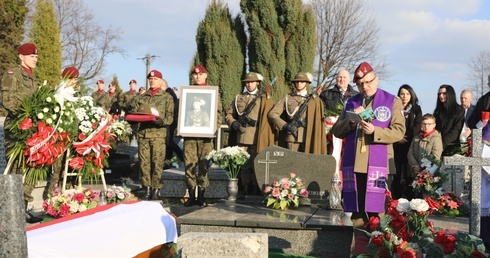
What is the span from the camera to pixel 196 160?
9664 mm

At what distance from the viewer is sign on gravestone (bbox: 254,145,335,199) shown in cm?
855

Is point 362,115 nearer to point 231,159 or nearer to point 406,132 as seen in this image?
point 231,159

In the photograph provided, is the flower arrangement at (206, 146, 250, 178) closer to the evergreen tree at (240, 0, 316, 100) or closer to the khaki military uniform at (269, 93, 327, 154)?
the khaki military uniform at (269, 93, 327, 154)

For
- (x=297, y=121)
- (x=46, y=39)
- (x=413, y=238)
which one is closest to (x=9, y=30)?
(x=46, y=39)

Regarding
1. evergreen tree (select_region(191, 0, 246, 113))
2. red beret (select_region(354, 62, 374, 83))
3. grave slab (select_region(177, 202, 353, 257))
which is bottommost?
grave slab (select_region(177, 202, 353, 257))

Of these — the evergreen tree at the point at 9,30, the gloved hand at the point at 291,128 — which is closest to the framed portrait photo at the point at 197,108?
the gloved hand at the point at 291,128

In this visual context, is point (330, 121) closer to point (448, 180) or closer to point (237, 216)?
point (448, 180)

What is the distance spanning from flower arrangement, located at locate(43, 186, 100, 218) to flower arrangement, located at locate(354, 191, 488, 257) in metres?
3.79

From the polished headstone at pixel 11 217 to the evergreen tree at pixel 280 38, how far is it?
2169 cm

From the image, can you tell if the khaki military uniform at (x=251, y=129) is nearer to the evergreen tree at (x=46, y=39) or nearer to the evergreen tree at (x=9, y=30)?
the evergreen tree at (x=9, y=30)

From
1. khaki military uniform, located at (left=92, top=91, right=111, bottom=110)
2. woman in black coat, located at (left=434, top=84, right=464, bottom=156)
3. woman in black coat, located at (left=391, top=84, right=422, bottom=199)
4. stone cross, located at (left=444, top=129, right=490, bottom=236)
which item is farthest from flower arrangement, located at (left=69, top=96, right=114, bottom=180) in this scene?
stone cross, located at (left=444, top=129, right=490, bottom=236)

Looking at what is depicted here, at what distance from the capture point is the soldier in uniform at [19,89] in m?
7.71

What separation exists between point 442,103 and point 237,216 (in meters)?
3.75

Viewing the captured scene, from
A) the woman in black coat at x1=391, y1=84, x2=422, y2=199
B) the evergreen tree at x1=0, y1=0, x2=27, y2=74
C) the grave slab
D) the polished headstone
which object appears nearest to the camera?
the polished headstone
